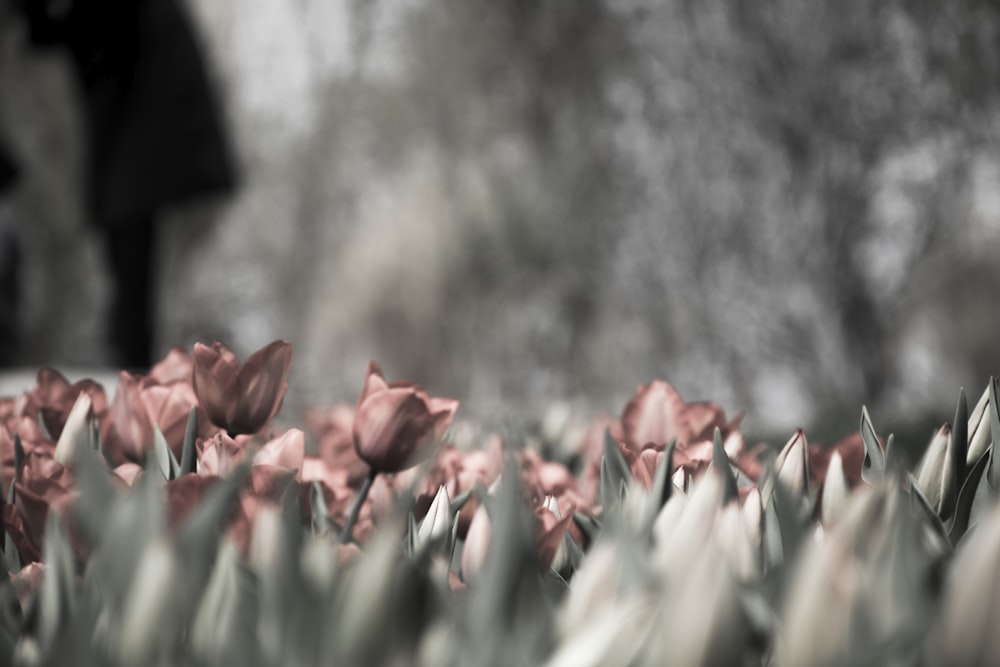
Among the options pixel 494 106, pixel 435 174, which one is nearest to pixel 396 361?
pixel 435 174

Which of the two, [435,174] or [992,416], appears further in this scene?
[435,174]

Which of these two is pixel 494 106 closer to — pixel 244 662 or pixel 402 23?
Answer: pixel 402 23

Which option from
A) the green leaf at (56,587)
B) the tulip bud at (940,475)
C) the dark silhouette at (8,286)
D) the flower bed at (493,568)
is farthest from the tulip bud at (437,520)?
the dark silhouette at (8,286)

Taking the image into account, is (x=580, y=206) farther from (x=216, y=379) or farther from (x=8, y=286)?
(x=216, y=379)

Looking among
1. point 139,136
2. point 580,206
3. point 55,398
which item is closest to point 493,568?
point 55,398

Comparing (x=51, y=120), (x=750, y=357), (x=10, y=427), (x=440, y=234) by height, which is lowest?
(x=750, y=357)

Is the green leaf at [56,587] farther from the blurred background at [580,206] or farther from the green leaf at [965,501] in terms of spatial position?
the blurred background at [580,206]
